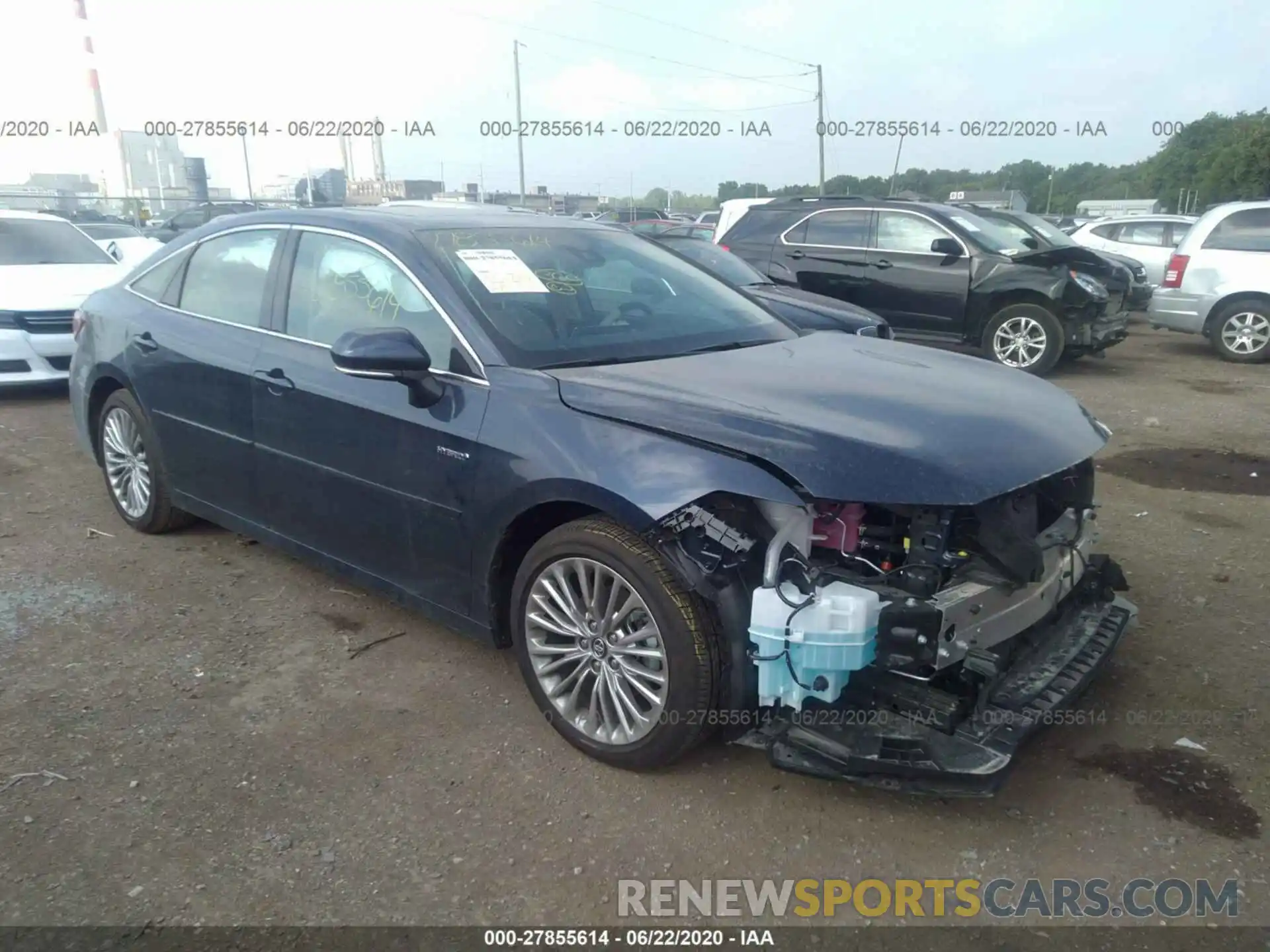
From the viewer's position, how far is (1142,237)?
1437 centimetres

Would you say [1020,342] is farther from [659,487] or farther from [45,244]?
[45,244]

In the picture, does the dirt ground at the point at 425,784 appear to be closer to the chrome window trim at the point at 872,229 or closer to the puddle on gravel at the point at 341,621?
the puddle on gravel at the point at 341,621

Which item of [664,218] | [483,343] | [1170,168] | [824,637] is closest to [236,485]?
[483,343]

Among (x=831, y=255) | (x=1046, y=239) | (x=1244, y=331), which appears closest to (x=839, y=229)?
(x=831, y=255)

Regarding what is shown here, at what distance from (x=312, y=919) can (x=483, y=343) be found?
5.82ft

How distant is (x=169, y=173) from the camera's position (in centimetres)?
3503

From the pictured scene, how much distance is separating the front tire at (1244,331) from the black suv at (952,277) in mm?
1370

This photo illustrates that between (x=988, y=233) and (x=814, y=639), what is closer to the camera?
(x=814, y=639)

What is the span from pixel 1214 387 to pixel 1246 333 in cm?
183

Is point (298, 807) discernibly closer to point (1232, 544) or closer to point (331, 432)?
point (331, 432)

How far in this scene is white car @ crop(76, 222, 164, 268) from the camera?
1189cm

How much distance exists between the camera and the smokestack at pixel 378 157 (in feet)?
66.8

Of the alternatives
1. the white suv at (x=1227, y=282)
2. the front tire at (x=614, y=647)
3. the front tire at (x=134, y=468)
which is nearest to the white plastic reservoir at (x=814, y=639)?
the front tire at (x=614, y=647)

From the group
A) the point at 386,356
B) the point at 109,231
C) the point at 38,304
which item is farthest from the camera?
the point at 109,231
